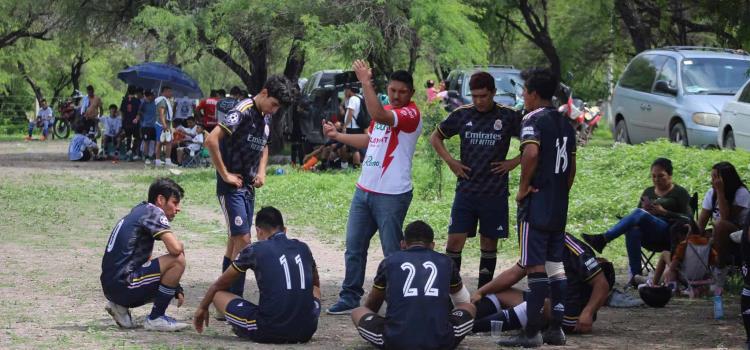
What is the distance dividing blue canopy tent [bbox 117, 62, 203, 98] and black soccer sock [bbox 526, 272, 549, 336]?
23.5m

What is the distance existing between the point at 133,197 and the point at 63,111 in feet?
84.3

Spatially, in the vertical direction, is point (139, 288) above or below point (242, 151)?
below

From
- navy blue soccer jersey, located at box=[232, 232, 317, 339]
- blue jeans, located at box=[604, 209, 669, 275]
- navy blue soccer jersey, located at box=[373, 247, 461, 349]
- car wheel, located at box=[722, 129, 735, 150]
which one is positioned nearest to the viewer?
navy blue soccer jersey, located at box=[373, 247, 461, 349]

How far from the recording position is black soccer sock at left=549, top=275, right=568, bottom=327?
26.8 ft

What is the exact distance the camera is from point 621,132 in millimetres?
22281

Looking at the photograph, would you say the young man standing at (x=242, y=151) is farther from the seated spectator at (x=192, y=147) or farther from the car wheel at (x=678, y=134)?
the seated spectator at (x=192, y=147)

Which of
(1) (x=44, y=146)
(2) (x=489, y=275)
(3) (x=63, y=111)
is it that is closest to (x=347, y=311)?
(2) (x=489, y=275)

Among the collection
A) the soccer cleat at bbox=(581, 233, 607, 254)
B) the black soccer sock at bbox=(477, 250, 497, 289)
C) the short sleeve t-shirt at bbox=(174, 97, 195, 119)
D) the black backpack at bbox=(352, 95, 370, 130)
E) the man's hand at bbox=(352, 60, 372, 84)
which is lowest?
the black soccer sock at bbox=(477, 250, 497, 289)

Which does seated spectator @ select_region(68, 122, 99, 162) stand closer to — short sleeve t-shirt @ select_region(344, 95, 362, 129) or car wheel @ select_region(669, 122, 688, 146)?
short sleeve t-shirt @ select_region(344, 95, 362, 129)

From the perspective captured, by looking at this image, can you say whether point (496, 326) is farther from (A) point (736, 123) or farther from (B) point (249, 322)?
(A) point (736, 123)

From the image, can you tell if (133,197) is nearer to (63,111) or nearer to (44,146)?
(44,146)

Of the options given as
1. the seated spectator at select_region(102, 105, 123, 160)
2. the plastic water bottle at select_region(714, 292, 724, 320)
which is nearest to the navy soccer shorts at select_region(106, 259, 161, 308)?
the plastic water bottle at select_region(714, 292, 724, 320)

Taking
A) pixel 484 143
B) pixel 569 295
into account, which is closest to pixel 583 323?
pixel 569 295

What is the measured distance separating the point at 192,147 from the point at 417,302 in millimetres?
18898
